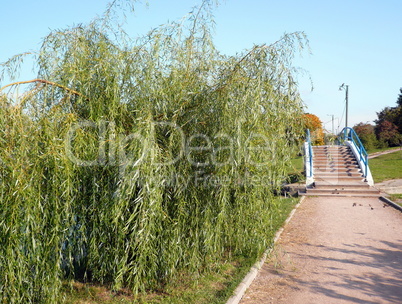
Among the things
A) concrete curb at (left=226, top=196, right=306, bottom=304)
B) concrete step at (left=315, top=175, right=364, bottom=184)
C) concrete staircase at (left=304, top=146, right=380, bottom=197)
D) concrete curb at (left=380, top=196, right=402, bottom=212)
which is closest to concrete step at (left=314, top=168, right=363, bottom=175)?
concrete staircase at (left=304, top=146, right=380, bottom=197)

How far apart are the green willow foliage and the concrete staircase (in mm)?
9167

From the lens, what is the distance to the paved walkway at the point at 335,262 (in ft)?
16.5

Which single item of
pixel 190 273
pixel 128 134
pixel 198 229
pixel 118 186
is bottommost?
pixel 190 273

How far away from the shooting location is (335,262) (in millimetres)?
6410

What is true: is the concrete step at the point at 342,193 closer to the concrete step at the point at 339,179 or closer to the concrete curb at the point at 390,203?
the concrete curb at the point at 390,203

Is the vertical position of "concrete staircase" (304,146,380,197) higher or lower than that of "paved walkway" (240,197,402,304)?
higher

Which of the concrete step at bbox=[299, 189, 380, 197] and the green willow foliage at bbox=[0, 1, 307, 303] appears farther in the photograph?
the concrete step at bbox=[299, 189, 380, 197]

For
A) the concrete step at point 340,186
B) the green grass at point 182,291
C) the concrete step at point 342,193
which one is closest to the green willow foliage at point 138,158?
the green grass at point 182,291

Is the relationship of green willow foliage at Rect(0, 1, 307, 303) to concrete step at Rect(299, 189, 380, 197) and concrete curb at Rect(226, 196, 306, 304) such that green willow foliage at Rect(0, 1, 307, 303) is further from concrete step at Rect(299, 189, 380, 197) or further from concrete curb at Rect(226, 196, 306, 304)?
concrete step at Rect(299, 189, 380, 197)

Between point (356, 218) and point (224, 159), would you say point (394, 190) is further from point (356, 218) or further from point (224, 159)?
point (224, 159)

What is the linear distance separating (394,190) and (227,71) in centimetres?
1149

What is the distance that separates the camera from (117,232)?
4.68 meters

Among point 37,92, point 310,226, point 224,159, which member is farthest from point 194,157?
point 310,226

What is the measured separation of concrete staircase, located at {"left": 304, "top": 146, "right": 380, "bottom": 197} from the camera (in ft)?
46.5
